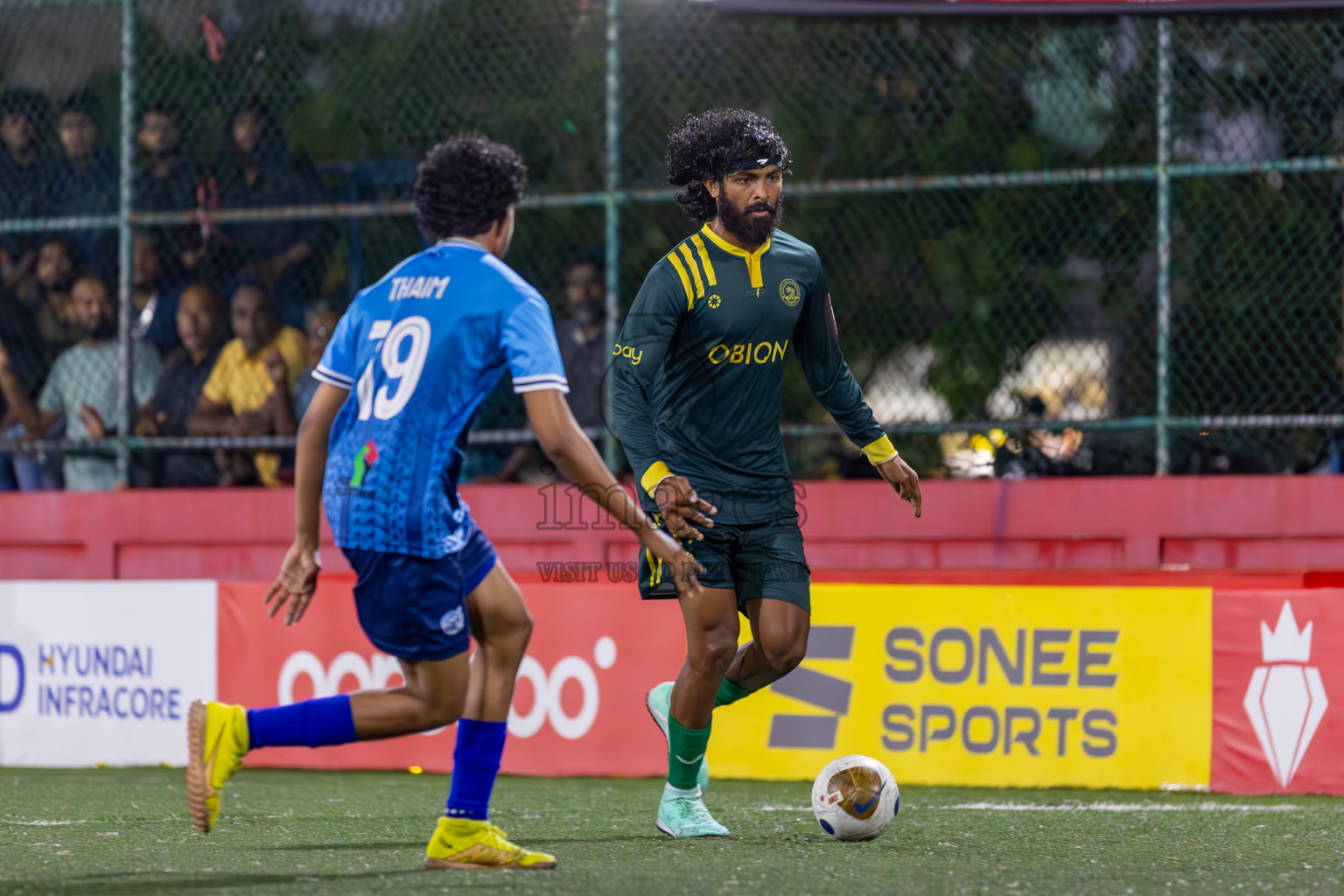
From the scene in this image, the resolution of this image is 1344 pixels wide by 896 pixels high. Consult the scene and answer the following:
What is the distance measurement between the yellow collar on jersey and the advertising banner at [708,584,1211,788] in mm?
2601

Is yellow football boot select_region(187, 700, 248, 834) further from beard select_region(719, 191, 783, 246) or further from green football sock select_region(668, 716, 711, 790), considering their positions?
beard select_region(719, 191, 783, 246)

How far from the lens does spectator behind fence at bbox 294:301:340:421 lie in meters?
9.61

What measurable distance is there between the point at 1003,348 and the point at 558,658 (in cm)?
272

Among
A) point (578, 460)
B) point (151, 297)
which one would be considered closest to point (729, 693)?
point (578, 460)

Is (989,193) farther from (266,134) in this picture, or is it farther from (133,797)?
(133,797)

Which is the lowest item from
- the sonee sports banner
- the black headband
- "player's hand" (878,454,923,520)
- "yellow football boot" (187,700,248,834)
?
"yellow football boot" (187,700,248,834)

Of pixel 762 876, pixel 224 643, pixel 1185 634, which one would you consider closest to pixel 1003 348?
pixel 1185 634

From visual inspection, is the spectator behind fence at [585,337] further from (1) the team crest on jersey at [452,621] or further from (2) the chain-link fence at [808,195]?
(1) the team crest on jersey at [452,621]

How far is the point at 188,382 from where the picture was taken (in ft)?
32.4

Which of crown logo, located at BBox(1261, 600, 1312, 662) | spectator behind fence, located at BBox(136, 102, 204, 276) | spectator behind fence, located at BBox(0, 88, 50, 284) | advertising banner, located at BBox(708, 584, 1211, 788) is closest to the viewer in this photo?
crown logo, located at BBox(1261, 600, 1312, 662)

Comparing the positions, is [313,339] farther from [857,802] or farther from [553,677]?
[857,802]

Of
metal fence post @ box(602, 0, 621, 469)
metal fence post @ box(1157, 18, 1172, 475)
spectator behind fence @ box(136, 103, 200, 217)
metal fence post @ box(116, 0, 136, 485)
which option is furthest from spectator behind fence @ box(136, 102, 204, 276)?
metal fence post @ box(1157, 18, 1172, 475)

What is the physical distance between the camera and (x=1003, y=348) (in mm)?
8656

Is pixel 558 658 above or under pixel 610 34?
under
